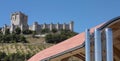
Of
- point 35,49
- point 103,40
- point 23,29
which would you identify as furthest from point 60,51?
point 23,29

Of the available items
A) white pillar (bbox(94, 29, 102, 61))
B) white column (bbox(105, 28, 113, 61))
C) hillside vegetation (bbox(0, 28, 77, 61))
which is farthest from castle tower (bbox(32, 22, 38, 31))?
white column (bbox(105, 28, 113, 61))

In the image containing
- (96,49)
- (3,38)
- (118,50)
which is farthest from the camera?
(3,38)

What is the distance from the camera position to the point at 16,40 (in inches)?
5684

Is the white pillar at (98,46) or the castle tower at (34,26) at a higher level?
the white pillar at (98,46)

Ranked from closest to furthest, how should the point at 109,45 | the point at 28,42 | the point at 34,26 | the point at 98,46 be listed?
1. the point at 109,45
2. the point at 98,46
3. the point at 28,42
4. the point at 34,26

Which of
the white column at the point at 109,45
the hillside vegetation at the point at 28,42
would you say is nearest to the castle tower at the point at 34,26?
the hillside vegetation at the point at 28,42

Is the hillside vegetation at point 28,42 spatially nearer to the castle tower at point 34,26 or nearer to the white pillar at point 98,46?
the castle tower at point 34,26

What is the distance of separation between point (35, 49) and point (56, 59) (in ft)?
390

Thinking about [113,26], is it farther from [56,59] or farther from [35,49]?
[35,49]

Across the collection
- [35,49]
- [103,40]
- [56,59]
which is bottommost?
[35,49]

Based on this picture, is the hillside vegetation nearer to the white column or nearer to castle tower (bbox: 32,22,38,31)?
castle tower (bbox: 32,22,38,31)

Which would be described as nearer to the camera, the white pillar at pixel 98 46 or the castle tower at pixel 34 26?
the white pillar at pixel 98 46

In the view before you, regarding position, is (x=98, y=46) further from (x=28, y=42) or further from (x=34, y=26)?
(x=34, y=26)

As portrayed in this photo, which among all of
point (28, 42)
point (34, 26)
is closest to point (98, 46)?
point (28, 42)
